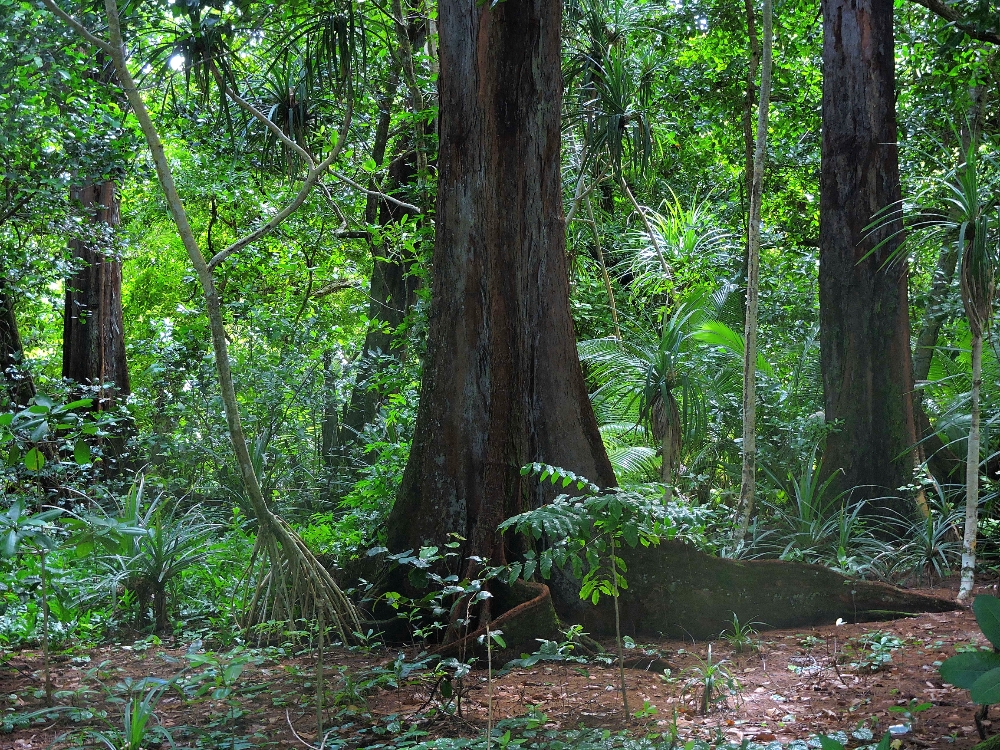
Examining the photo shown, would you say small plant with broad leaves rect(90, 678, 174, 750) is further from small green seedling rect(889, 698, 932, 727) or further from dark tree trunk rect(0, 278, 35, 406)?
dark tree trunk rect(0, 278, 35, 406)

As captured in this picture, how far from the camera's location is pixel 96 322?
11.1 m

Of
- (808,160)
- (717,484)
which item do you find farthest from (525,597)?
(808,160)

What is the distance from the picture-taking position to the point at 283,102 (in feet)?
21.9

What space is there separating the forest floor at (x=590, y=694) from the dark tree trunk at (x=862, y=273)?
230 centimetres

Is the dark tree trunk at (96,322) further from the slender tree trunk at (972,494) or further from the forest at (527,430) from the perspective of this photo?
the slender tree trunk at (972,494)

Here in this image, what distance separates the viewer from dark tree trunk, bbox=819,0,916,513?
645 cm

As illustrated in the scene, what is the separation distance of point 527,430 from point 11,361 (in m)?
7.31

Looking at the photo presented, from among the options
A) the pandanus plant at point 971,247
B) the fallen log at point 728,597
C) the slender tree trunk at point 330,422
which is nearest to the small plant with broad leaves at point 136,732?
the fallen log at point 728,597

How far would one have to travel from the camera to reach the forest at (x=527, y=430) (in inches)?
134

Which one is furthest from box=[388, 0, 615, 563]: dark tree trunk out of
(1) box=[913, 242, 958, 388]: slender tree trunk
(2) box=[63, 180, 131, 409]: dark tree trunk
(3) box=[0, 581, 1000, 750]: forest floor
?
(2) box=[63, 180, 131, 409]: dark tree trunk

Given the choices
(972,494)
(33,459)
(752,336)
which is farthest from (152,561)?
(972,494)

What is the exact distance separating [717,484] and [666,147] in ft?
20.7

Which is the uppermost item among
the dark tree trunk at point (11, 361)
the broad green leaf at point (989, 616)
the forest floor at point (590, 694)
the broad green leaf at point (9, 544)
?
the dark tree trunk at point (11, 361)

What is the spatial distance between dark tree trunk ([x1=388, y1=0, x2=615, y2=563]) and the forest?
0.07ft
